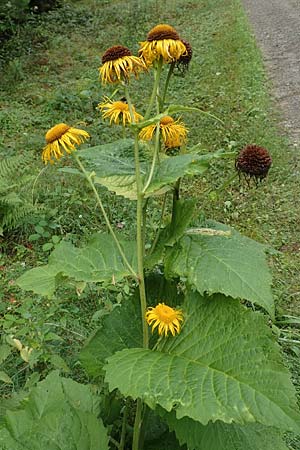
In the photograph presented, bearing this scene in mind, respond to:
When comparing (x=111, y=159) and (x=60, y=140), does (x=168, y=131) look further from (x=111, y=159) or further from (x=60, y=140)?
(x=60, y=140)

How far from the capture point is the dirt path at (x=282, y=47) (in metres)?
5.41

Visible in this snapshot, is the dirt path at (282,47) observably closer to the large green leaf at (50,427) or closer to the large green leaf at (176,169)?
the large green leaf at (176,169)

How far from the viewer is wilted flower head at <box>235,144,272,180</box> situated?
1.44 meters

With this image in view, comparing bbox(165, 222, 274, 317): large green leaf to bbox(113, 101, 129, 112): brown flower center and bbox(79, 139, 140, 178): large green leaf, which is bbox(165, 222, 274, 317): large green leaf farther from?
bbox(113, 101, 129, 112): brown flower center

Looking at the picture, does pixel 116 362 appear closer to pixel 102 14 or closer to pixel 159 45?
pixel 159 45

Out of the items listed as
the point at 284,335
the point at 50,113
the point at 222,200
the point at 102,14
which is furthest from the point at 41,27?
the point at 284,335

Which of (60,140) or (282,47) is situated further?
(282,47)

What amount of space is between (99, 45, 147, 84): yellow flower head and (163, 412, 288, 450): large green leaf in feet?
2.87

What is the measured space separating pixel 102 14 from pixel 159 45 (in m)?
8.07

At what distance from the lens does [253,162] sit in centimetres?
144

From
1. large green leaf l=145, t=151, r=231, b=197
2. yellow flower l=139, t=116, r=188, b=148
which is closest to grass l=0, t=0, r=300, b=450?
large green leaf l=145, t=151, r=231, b=197

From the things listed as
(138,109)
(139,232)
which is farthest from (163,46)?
(138,109)

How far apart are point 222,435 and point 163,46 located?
1.01 m

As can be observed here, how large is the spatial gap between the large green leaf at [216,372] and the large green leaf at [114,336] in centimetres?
28
